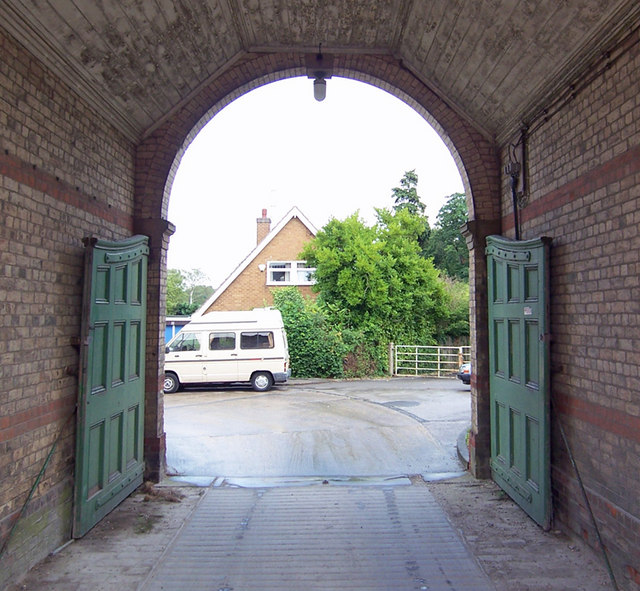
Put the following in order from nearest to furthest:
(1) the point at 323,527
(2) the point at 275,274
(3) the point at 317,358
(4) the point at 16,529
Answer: (4) the point at 16,529, (1) the point at 323,527, (3) the point at 317,358, (2) the point at 275,274

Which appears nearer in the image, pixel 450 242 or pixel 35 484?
pixel 35 484

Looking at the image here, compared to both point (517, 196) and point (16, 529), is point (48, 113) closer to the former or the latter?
point (16, 529)

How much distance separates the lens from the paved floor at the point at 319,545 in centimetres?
379

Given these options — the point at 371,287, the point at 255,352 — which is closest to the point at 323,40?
the point at 255,352

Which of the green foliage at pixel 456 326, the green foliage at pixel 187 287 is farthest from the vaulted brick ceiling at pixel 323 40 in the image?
the green foliage at pixel 187 287

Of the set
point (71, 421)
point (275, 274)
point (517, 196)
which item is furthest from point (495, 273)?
point (275, 274)

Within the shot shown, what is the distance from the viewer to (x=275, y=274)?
21.4 m

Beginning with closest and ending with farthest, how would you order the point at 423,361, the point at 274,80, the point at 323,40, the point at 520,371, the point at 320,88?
1. the point at 520,371
2. the point at 323,40
3. the point at 320,88
4. the point at 274,80
5. the point at 423,361

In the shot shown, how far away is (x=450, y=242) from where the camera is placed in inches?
1543

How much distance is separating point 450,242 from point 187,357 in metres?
28.7

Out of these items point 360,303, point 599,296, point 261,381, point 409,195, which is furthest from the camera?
point 409,195

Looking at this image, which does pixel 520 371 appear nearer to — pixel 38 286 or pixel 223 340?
pixel 38 286

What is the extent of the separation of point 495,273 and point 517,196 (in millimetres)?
871

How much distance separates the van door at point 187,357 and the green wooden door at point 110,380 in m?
9.19
